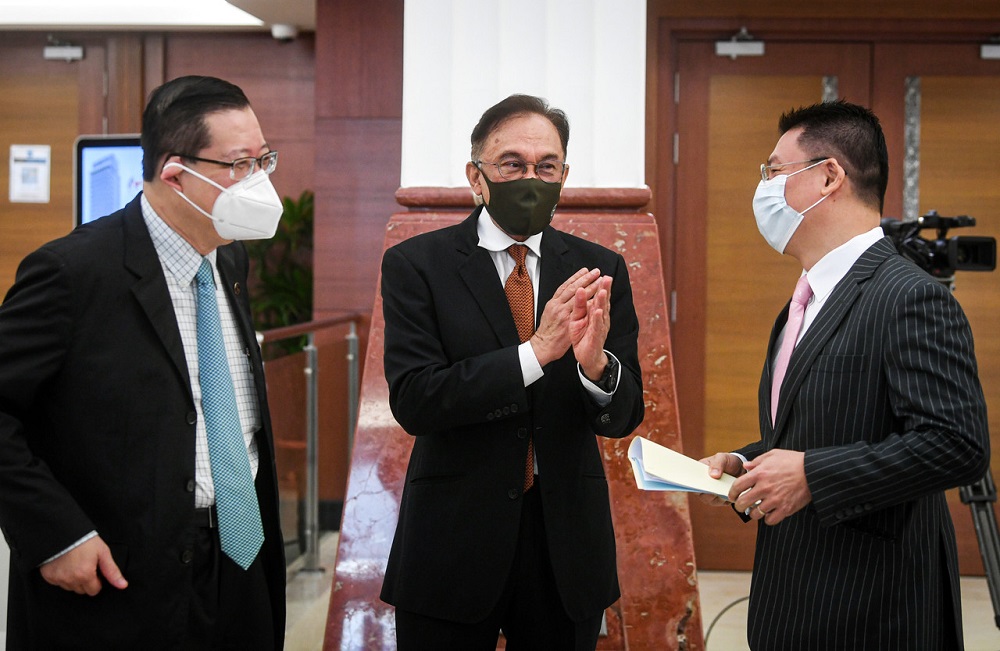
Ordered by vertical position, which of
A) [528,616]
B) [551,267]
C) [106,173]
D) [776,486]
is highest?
[106,173]

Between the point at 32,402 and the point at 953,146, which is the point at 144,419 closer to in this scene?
the point at 32,402

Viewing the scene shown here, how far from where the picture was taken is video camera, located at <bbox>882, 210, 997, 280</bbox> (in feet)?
10.3

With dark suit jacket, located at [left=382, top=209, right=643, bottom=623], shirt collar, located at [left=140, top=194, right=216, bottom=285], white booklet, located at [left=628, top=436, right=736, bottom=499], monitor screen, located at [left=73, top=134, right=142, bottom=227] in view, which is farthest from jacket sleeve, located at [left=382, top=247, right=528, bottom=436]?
monitor screen, located at [left=73, top=134, right=142, bottom=227]

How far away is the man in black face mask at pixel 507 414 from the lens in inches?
73.5

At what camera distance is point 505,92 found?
329 cm

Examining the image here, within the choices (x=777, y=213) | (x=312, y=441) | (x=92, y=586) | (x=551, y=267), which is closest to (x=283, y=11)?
(x=312, y=441)

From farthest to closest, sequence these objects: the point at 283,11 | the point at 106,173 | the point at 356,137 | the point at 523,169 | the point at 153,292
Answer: the point at 283,11, the point at 356,137, the point at 106,173, the point at 523,169, the point at 153,292

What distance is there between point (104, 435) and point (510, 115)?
102cm

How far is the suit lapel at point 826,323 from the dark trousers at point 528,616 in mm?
516

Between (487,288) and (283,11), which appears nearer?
(487,288)

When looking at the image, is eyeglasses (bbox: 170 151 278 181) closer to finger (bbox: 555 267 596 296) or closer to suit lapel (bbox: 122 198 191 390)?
suit lapel (bbox: 122 198 191 390)

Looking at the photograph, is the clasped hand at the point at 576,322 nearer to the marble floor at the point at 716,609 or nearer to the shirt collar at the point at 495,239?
the shirt collar at the point at 495,239

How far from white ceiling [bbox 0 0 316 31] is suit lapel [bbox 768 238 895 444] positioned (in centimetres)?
467

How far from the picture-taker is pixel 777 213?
2.06 metres
